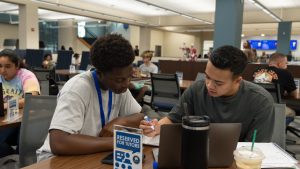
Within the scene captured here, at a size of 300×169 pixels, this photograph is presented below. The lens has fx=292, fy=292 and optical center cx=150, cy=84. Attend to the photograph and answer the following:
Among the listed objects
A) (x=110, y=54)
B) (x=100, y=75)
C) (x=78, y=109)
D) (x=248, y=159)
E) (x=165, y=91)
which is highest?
(x=110, y=54)

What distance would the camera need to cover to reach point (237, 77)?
4.95ft

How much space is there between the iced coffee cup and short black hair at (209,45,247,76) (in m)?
0.50

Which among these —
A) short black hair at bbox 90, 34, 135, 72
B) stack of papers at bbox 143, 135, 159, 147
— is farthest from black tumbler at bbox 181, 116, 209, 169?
short black hair at bbox 90, 34, 135, 72

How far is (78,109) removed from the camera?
4.41 ft

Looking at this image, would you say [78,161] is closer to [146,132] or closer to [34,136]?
[146,132]

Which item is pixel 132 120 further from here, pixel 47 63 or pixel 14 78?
pixel 47 63

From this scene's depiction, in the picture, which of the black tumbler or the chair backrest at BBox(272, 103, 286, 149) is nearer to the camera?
the black tumbler

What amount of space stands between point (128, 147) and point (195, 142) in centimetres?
22

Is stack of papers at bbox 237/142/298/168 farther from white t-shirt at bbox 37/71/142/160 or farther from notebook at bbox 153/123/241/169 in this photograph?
white t-shirt at bbox 37/71/142/160

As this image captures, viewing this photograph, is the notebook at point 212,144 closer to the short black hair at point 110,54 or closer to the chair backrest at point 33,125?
the short black hair at point 110,54

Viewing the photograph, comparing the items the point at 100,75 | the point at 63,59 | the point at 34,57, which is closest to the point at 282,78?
the point at 100,75

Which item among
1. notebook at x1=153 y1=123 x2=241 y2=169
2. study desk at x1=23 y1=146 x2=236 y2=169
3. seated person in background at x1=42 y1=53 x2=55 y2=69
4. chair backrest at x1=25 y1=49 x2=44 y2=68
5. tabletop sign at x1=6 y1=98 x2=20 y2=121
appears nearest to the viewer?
notebook at x1=153 y1=123 x2=241 y2=169

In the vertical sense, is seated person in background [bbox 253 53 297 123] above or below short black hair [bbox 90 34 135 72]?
below

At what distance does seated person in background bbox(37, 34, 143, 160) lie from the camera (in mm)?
1267
